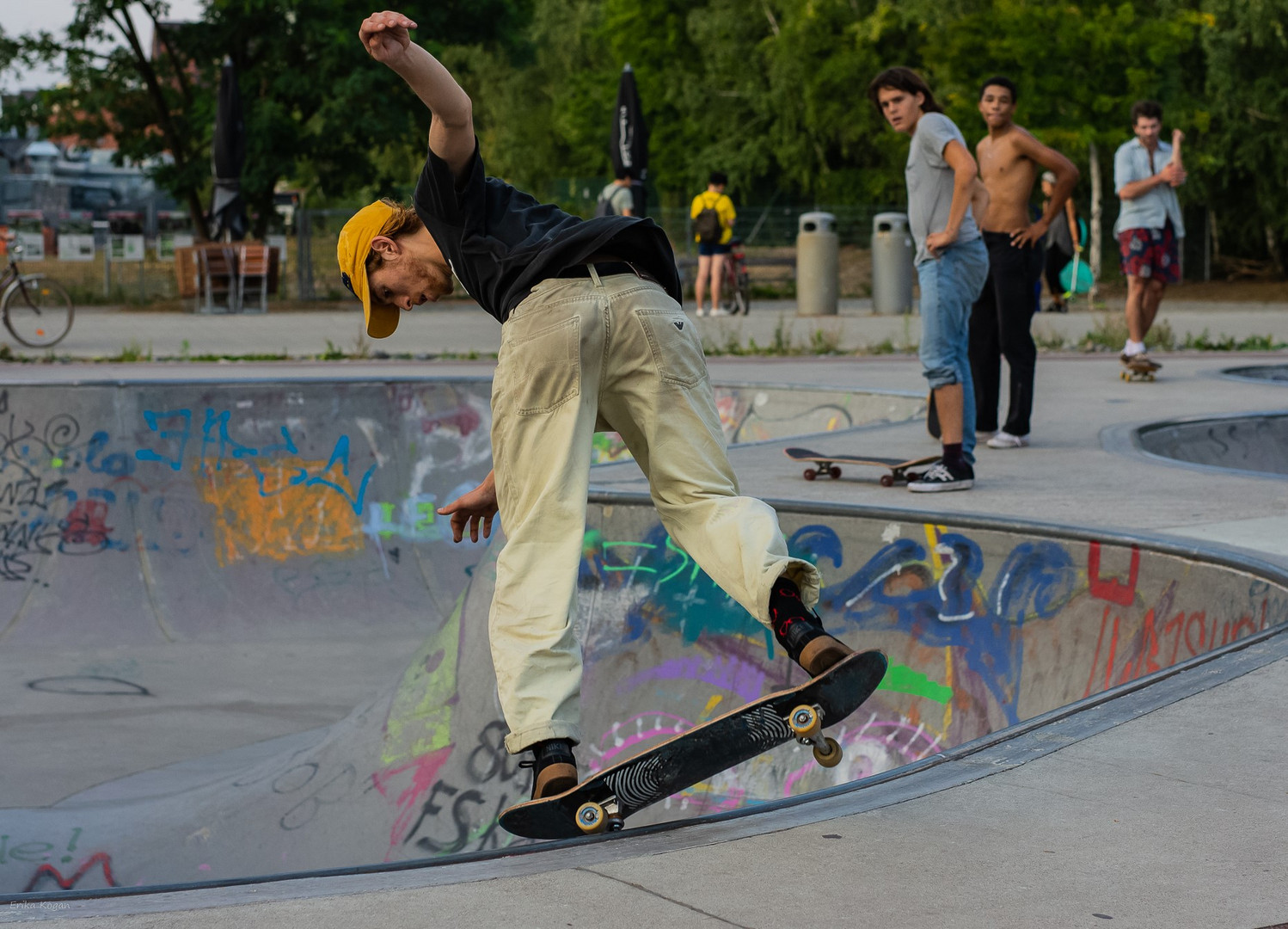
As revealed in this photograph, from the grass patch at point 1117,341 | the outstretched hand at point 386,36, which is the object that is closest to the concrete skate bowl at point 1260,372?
the grass patch at point 1117,341

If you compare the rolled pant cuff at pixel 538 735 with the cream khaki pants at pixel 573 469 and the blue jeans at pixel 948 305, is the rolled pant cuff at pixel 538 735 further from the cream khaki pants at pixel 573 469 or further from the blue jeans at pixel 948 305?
the blue jeans at pixel 948 305

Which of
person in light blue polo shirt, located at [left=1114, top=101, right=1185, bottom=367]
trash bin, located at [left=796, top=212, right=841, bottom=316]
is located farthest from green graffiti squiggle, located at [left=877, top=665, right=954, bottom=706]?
trash bin, located at [left=796, top=212, right=841, bottom=316]

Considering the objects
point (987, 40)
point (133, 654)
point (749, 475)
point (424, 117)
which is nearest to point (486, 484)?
point (749, 475)

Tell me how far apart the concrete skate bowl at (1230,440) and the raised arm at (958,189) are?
2.55 metres

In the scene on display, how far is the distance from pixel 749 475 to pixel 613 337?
152 inches

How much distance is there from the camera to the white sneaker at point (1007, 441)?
25.5ft

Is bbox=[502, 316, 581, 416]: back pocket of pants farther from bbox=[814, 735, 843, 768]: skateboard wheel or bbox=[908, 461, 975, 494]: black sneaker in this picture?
bbox=[908, 461, 975, 494]: black sneaker

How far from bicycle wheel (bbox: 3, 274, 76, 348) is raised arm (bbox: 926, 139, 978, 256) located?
11159 millimetres

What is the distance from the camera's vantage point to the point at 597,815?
2744 mm

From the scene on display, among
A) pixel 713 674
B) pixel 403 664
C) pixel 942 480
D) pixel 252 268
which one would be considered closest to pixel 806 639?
pixel 713 674

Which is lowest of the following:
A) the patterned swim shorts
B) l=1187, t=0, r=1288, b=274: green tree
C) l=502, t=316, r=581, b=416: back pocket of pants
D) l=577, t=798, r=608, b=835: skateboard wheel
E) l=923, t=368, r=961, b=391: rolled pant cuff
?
l=577, t=798, r=608, b=835: skateboard wheel

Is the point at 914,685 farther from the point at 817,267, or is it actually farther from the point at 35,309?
the point at 817,267

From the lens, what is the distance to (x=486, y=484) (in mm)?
3387

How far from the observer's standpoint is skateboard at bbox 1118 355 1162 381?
11008 mm
